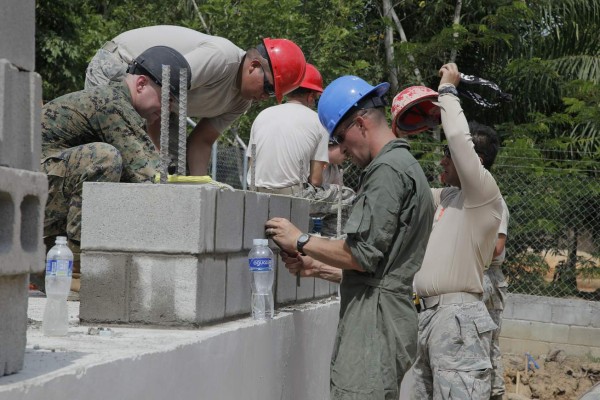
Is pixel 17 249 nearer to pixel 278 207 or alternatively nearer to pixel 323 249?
pixel 323 249

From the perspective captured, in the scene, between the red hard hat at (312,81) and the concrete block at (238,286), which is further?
the red hard hat at (312,81)

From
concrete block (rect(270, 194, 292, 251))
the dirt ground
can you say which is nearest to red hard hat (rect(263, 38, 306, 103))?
concrete block (rect(270, 194, 292, 251))

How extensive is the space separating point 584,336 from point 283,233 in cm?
869

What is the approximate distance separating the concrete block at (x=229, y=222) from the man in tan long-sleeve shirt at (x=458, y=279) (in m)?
1.32

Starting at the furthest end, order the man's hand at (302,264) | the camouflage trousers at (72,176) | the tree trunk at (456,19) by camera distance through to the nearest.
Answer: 1. the tree trunk at (456,19)
2. the man's hand at (302,264)
3. the camouflage trousers at (72,176)

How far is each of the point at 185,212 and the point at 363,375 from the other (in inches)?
40.7

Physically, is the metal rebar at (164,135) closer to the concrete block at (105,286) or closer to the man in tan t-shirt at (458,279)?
the concrete block at (105,286)

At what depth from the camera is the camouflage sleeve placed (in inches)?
179

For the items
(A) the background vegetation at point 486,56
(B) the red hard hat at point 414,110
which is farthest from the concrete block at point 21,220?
(A) the background vegetation at point 486,56

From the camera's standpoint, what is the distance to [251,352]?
422cm

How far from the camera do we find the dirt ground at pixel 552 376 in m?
11.2

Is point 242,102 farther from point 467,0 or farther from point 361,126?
point 467,0

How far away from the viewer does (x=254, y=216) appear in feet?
→ 14.8

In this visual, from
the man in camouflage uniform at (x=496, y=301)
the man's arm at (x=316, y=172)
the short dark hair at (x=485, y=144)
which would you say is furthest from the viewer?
the man in camouflage uniform at (x=496, y=301)
